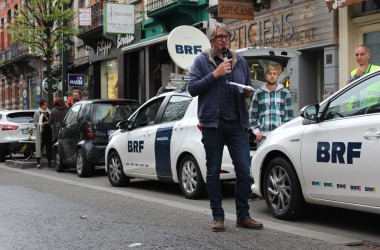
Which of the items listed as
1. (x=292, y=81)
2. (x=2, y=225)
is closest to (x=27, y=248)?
(x=2, y=225)

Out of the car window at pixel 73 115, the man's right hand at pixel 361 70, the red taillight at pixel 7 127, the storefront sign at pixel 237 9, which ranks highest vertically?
the storefront sign at pixel 237 9

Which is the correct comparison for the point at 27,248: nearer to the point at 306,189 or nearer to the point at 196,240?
the point at 196,240

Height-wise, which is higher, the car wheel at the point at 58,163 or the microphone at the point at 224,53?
the microphone at the point at 224,53

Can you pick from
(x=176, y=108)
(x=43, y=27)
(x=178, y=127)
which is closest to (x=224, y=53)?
(x=178, y=127)

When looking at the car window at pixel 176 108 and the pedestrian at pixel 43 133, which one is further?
the pedestrian at pixel 43 133

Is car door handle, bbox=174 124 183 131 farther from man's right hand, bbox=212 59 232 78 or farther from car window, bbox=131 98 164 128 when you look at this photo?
man's right hand, bbox=212 59 232 78

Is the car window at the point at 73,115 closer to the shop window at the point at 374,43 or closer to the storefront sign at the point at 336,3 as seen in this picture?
the storefront sign at the point at 336,3

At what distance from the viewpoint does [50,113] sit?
1394 cm

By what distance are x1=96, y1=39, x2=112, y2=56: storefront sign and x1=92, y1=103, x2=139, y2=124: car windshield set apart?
1333cm

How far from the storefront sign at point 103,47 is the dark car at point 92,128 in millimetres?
12892

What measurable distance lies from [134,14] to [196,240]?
58.4ft

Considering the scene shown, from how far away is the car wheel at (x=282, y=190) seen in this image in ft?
19.9

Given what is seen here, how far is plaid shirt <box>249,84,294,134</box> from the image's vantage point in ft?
23.6

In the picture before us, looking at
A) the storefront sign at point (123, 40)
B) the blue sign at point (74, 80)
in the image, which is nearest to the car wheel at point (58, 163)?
the blue sign at point (74, 80)
